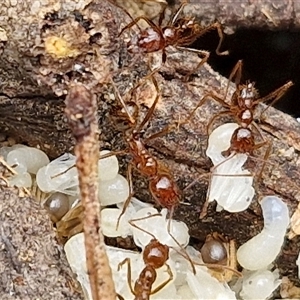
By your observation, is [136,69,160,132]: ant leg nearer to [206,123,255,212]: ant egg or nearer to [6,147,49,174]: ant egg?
[206,123,255,212]: ant egg

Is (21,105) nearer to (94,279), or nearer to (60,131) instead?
(60,131)

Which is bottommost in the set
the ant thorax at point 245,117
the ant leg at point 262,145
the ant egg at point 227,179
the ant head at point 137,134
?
the ant egg at point 227,179

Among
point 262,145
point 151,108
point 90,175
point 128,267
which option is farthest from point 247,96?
point 90,175

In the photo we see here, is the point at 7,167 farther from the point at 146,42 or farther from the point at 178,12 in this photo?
the point at 178,12

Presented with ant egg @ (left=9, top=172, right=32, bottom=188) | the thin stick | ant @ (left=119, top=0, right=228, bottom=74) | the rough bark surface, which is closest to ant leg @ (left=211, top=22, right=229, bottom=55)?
ant @ (left=119, top=0, right=228, bottom=74)

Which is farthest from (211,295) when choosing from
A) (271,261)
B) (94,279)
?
(94,279)

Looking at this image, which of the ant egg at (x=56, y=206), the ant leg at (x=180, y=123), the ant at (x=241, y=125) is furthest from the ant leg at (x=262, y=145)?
the ant egg at (x=56, y=206)

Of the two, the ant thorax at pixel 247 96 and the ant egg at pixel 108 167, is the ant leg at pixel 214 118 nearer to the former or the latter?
the ant thorax at pixel 247 96
